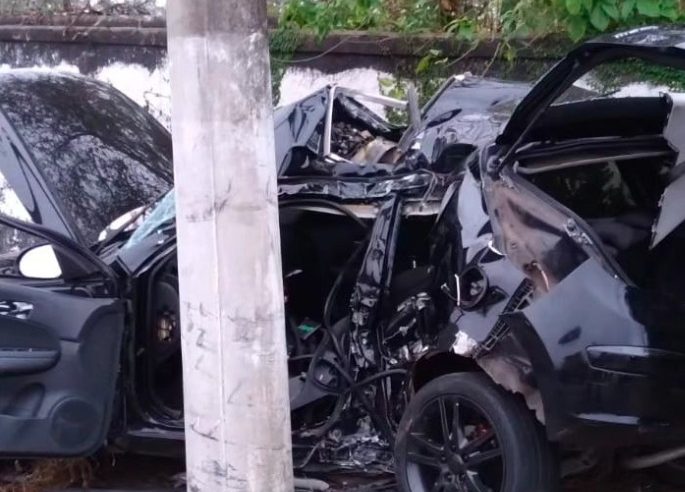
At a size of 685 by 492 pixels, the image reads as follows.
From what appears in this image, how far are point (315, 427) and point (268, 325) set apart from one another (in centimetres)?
130

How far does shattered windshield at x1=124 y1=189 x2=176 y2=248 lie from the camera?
5.48 meters

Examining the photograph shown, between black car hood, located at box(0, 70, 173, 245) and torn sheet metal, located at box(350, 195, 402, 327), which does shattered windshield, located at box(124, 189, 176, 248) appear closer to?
black car hood, located at box(0, 70, 173, 245)

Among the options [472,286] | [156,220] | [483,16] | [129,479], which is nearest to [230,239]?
[472,286]

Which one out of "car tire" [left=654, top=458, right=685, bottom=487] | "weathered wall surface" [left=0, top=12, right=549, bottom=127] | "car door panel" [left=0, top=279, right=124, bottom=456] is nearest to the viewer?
"car door panel" [left=0, top=279, right=124, bottom=456]

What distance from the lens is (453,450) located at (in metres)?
4.70

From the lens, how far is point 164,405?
17.8ft

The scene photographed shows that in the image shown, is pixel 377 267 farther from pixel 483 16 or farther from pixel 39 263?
pixel 483 16

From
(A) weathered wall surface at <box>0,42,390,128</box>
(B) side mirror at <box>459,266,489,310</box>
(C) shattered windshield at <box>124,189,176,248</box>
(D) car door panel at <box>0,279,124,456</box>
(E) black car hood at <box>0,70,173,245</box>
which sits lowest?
(D) car door panel at <box>0,279,124,456</box>

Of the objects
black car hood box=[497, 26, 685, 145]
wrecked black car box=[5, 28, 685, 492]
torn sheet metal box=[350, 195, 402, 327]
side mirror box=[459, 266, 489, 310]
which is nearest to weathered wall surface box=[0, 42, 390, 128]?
wrecked black car box=[5, 28, 685, 492]

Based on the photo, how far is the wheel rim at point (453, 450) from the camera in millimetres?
4586

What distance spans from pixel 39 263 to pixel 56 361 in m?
0.47

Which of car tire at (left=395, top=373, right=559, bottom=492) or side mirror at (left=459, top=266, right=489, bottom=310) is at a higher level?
side mirror at (left=459, top=266, right=489, bottom=310)

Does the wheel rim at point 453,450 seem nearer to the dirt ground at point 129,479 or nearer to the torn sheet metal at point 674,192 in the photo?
the dirt ground at point 129,479

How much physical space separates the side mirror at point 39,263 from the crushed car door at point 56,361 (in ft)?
0.13
